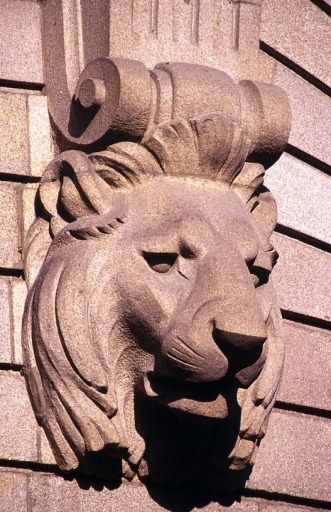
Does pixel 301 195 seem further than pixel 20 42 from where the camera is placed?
Yes

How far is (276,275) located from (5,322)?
1.56 metres

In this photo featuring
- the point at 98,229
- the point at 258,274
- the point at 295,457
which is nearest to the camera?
the point at 98,229

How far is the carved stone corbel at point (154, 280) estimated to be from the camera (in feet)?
23.0

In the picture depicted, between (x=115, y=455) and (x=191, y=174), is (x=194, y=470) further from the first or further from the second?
(x=191, y=174)

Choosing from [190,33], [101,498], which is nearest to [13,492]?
[101,498]

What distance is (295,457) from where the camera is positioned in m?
8.26

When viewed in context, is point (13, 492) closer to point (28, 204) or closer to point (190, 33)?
point (28, 204)

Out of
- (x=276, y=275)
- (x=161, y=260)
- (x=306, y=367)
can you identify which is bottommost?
(x=306, y=367)

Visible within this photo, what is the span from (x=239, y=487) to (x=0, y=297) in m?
1.42

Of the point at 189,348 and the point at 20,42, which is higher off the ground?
the point at 20,42

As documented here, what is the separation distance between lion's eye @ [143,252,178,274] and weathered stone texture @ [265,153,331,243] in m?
1.35

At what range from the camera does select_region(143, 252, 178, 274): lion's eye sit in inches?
278

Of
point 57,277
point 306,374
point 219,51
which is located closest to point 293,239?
point 306,374

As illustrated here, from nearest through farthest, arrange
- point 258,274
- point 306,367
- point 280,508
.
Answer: point 258,274 → point 280,508 → point 306,367
